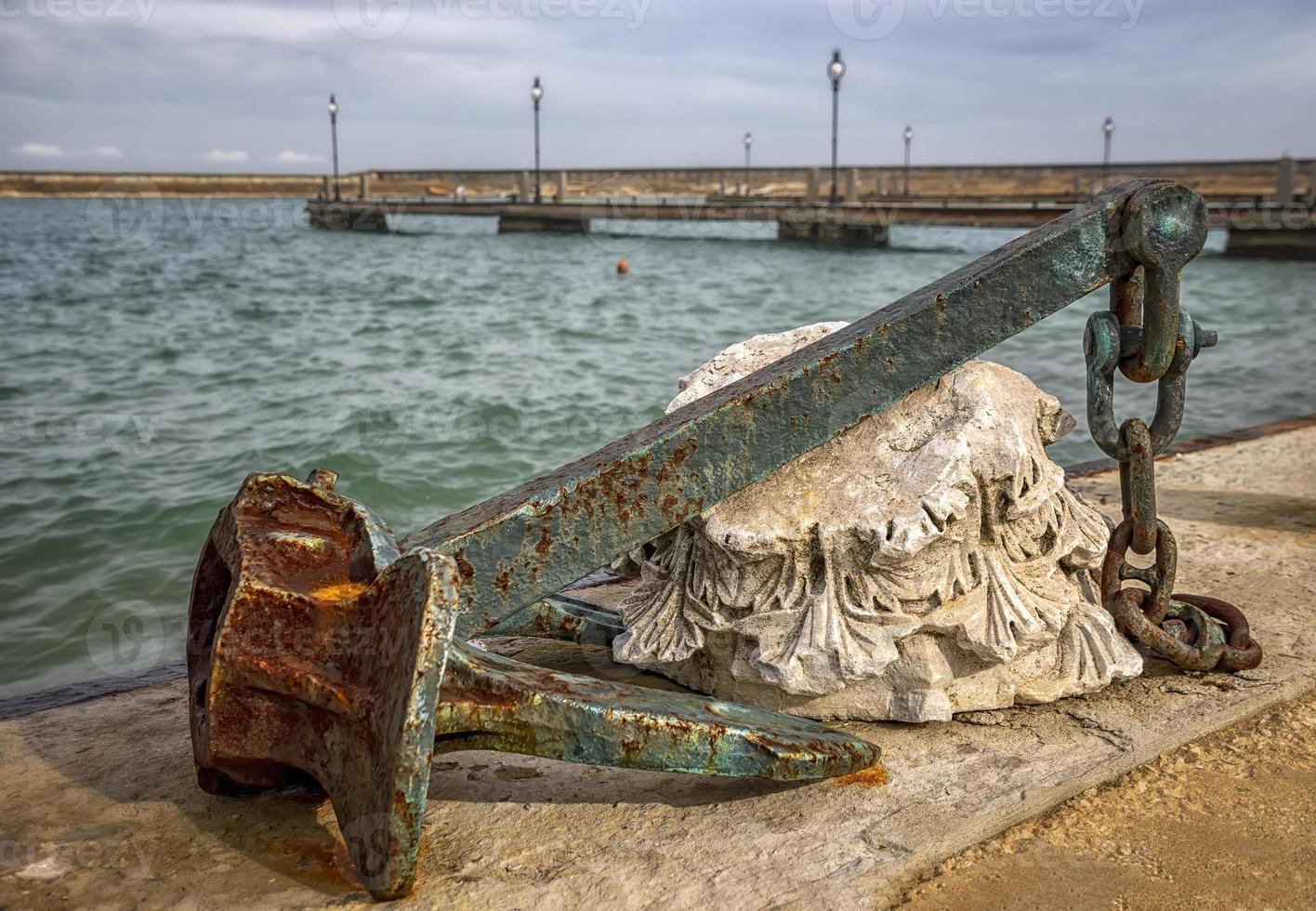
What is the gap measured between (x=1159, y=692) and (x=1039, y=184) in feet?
129

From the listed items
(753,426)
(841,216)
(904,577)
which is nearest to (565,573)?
(753,426)

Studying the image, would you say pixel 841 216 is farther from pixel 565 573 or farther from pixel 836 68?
pixel 565 573

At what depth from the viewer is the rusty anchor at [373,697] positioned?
5.11 ft

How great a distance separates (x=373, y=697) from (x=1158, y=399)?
5.25 ft

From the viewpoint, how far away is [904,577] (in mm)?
2131

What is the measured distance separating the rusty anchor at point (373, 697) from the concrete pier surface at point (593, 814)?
11 centimetres

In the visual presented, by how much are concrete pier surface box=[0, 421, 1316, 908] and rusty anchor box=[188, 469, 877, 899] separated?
0.11 metres

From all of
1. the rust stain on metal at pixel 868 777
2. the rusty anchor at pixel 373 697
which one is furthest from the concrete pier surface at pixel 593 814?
the rusty anchor at pixel 373 697

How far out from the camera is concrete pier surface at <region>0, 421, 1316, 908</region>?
173 cm

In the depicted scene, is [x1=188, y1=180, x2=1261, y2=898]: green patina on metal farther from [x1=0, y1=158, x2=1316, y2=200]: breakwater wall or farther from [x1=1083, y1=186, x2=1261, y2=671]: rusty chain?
[x1=0, y1=158, x2=1316, y2=200]: breakwater wall

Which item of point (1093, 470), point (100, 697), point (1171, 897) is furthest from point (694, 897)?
point (1093, 470)

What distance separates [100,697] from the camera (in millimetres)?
2576

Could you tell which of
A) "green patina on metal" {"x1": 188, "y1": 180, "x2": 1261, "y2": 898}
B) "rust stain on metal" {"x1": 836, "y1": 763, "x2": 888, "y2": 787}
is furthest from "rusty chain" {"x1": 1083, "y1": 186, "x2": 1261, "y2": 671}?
"rust stain on metal" {"x1": 836, "y1": 763, "x2": 888, "y2": 787}

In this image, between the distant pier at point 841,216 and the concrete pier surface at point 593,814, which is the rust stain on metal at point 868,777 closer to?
the concrete pier surface at point 593,814
